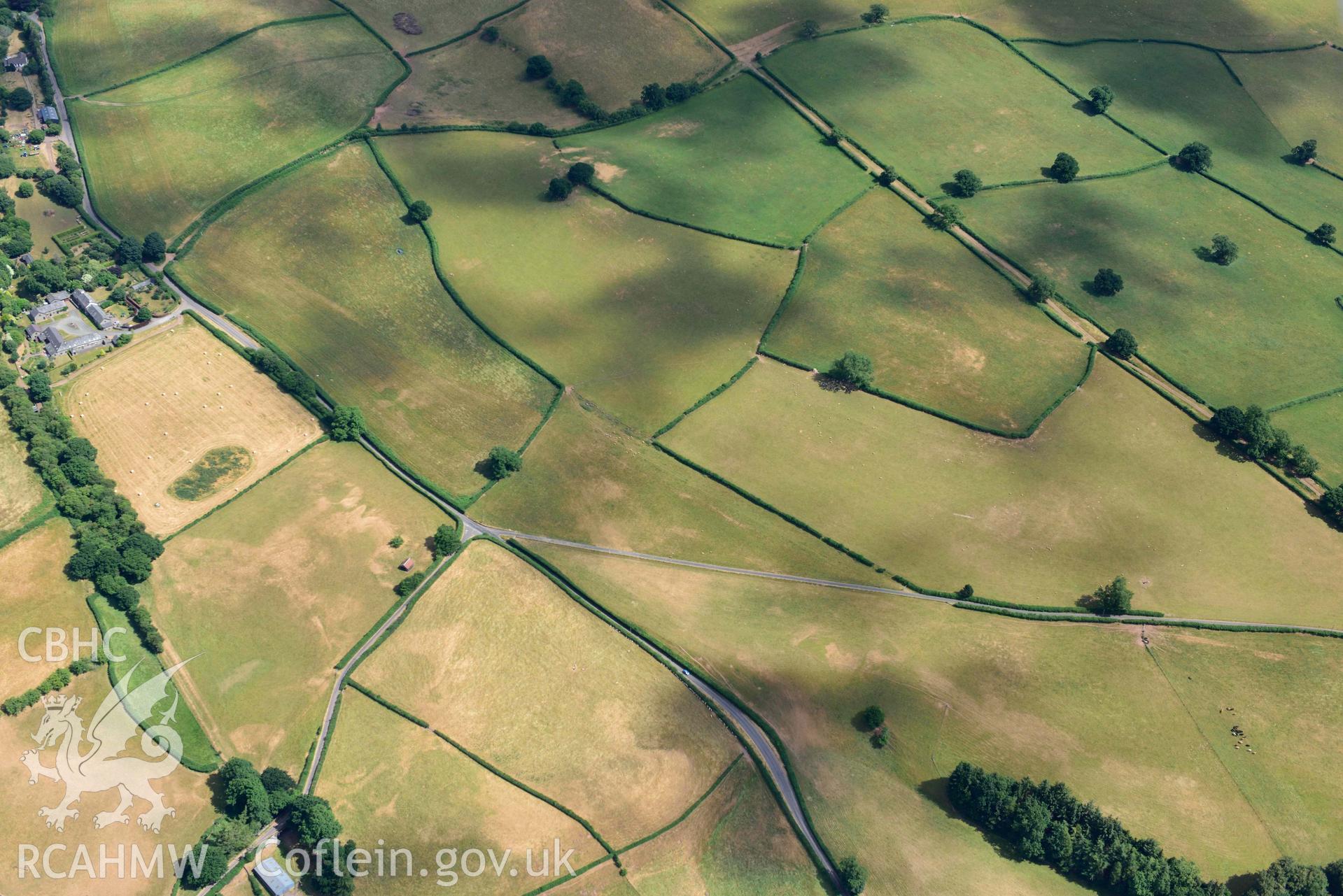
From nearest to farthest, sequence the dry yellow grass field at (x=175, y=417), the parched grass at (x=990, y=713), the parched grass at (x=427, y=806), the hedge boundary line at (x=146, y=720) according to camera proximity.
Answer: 1. the parched grass at (x=427, y=806)
2. the parched grass at (x=990, y=713)
3. the hedge boundary line at (x=146, y=720)
4. the dry yellow grass field at (x=175, y=417)

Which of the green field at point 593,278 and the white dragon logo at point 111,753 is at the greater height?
the green field at point 593,278

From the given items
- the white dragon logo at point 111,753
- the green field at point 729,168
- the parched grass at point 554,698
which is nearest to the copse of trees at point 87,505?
the white dragon logo at point 111,753

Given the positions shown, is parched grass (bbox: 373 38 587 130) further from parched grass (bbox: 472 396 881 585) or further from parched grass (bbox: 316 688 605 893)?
parched grass (bbox: 316 688 605 893)

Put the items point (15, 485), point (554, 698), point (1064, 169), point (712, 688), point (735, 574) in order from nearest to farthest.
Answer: point (554, 698), point (712, 688), point (735, 574), point (15, 485), point (1064, 169)

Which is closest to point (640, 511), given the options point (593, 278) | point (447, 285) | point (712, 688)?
point (712, 688)

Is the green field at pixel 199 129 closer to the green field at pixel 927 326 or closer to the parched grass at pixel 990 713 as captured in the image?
the green field at pixel 927 326

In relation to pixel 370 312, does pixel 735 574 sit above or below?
below

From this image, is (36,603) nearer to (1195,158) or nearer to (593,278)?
(593,278)

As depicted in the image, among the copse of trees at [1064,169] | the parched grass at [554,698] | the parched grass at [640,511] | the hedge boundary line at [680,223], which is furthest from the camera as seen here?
the copse of trees at [1064,169]

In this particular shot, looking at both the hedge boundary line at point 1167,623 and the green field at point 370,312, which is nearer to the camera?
the hedge boundary line at point 1167,623
